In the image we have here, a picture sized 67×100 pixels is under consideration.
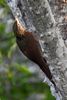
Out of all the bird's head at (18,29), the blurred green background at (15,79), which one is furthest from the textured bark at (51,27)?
the blurred green background at (15,79)

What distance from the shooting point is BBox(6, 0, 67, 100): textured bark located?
1377 mm

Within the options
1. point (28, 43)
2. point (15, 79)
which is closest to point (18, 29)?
point (28, 43)

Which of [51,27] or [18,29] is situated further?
[18,29]

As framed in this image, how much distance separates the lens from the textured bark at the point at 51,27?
138 centimetres

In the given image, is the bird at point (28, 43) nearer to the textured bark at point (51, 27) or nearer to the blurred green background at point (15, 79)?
the textured bark at point (51, 27)

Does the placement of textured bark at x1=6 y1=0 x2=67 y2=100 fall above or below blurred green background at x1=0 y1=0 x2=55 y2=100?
Result: above

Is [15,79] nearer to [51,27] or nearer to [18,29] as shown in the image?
[18,29]

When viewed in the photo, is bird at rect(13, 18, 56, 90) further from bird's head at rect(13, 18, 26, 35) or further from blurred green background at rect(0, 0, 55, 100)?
blurred green background at rect(0, 0, 55, 100)

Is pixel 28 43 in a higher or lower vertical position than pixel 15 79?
higher

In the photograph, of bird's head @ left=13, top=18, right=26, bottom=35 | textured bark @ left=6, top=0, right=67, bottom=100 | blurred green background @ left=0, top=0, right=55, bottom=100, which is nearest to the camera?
textured bark @ left=6, top=0, right=67, bottom=100

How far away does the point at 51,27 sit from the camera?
4.64 ft

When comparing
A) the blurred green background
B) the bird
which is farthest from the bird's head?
the blurred green background

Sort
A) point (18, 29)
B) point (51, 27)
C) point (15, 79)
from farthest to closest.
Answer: point (15, 79) < point (18, 29) < point (51, 27)

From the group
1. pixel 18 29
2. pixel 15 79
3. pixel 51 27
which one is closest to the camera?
pixel 51 27
